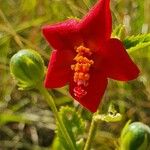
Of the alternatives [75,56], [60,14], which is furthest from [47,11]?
[75,56]

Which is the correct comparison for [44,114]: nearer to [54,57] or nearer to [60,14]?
[60,14]

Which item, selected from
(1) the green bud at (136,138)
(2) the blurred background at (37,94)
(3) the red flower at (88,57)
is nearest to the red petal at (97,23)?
(3) the red flower at (88,57)

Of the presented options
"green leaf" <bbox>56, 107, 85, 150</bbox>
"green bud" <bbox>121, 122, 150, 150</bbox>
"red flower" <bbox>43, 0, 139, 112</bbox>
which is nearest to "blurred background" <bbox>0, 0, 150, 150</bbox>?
"green leaf" <bbox>56, 107, 85, 150</bbox>

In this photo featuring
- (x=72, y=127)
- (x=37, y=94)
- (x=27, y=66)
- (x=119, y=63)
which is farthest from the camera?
(x=37, y=94)

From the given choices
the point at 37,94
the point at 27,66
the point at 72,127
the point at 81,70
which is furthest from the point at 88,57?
the point at 37,94

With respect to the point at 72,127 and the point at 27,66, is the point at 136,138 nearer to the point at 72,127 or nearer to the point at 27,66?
the point at 72,127

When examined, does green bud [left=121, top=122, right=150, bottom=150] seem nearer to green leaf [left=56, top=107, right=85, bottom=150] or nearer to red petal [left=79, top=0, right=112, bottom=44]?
green leaf [left=56, top=107, right=85, bottom=150]
